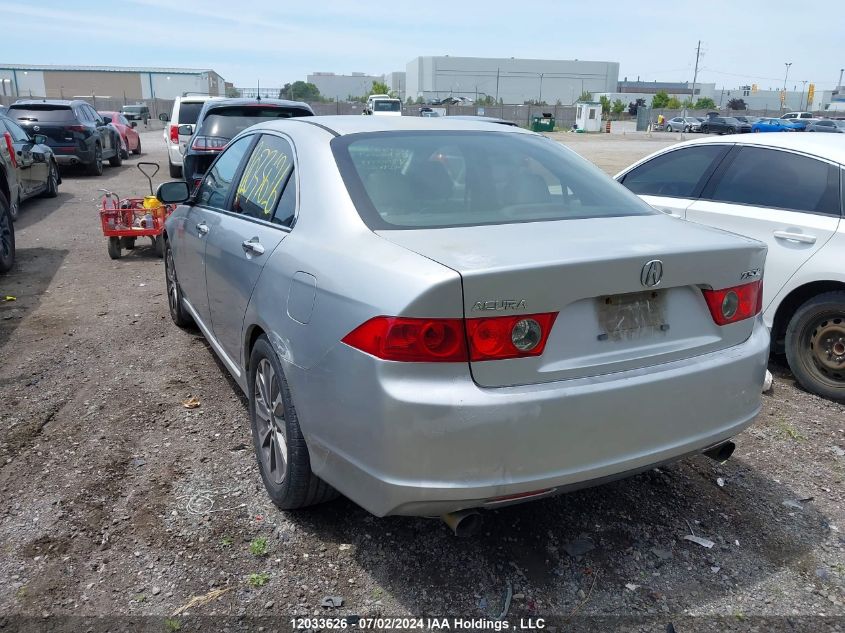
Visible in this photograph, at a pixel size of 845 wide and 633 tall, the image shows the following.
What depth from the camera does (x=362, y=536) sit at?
3.08 m

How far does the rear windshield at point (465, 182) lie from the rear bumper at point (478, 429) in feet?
2.40

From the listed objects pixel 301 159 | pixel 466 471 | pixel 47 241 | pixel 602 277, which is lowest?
pixel 47 241

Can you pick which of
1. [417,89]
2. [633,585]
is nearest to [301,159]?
[633,585]

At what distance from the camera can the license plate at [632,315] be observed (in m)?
2.50

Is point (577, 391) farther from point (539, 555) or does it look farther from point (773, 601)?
point (773, 601)

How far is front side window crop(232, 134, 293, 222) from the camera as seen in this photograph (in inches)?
136

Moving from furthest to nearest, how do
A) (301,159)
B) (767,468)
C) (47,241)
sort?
(47,241) → (767,468) → (301,159)

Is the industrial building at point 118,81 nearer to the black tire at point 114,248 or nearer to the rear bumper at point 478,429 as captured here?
the black tire at point 114,248

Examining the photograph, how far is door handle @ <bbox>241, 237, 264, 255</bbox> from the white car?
2.63 meters

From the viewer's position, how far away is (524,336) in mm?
2359

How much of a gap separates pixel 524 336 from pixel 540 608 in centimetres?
107

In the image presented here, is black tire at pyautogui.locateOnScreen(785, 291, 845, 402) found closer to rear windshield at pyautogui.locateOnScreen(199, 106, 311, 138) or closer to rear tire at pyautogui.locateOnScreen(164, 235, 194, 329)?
rear tire at pyautogui.locateOnScreen(164, 235, 194, 329)

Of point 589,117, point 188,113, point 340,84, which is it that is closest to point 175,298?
point 188,113

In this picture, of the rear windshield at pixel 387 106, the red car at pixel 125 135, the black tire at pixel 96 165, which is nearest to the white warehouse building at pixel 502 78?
the rear windshield at pixel 387 106
